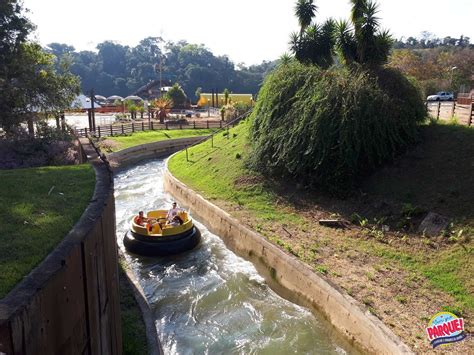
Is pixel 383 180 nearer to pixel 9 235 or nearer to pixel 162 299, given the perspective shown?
pixel 162 299

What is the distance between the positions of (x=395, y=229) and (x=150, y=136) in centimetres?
2690

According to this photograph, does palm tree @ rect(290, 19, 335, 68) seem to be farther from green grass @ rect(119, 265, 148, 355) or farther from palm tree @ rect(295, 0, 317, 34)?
green grass @ rect(119, 265, 148, 355)

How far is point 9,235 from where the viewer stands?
519 centimetres

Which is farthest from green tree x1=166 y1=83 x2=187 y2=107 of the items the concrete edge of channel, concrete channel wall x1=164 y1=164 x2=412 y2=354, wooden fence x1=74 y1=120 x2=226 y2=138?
the concrete edge of channel

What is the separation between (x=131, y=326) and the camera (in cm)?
759

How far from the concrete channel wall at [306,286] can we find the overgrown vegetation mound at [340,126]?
3.08 metres

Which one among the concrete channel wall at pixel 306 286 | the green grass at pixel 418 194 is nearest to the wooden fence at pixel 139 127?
the green grass at pixel 418 194

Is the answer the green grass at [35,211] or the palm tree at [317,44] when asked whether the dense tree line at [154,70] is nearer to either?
the palm tree at [317,44]

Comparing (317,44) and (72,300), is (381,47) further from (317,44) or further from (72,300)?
(72,300)

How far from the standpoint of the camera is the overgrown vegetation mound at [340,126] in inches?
531

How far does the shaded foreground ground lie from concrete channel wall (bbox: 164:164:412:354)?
272 millimetres

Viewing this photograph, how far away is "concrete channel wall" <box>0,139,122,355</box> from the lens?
312 centimetres

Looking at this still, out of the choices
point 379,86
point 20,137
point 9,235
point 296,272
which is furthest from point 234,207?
point 9,235

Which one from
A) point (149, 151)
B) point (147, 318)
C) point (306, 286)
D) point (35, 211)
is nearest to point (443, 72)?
point (149, 151)
